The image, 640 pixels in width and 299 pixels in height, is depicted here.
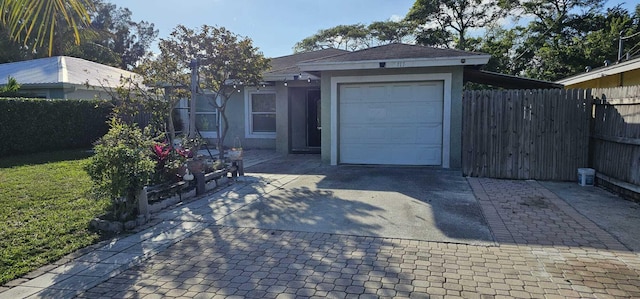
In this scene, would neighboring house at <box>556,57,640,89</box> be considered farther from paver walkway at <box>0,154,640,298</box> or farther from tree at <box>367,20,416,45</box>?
tree at <box>367,20,416,45</box>

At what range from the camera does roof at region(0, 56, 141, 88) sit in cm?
1503

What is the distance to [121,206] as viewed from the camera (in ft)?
17.0

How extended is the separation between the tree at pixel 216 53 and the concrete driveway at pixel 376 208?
9.22 ft

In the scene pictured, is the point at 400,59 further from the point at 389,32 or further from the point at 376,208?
the point at 389,32

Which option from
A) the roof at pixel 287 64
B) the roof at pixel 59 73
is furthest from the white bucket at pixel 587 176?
the roof at pixel 59 73

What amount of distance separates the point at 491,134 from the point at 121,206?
725cm

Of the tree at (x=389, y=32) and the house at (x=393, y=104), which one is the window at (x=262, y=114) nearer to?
the house at (x=393, y=104)

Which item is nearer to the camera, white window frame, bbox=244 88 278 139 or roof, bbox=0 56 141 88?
white window frame, bbox=244 88 278 139

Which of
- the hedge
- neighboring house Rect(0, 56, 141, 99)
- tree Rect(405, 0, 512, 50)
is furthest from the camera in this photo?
tree Rect(405, 0, 512, 50)

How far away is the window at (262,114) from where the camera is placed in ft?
46.6

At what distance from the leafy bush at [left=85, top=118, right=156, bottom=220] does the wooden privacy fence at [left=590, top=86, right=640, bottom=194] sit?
7.49 meters

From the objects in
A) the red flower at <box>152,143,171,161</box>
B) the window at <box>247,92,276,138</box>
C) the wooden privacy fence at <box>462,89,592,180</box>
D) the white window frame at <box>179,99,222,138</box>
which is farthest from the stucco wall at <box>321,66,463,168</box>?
the white window frame at <box>179,99,222,138</box>

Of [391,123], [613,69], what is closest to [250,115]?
[391,123]

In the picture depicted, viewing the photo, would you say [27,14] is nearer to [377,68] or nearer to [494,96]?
[377,68]
